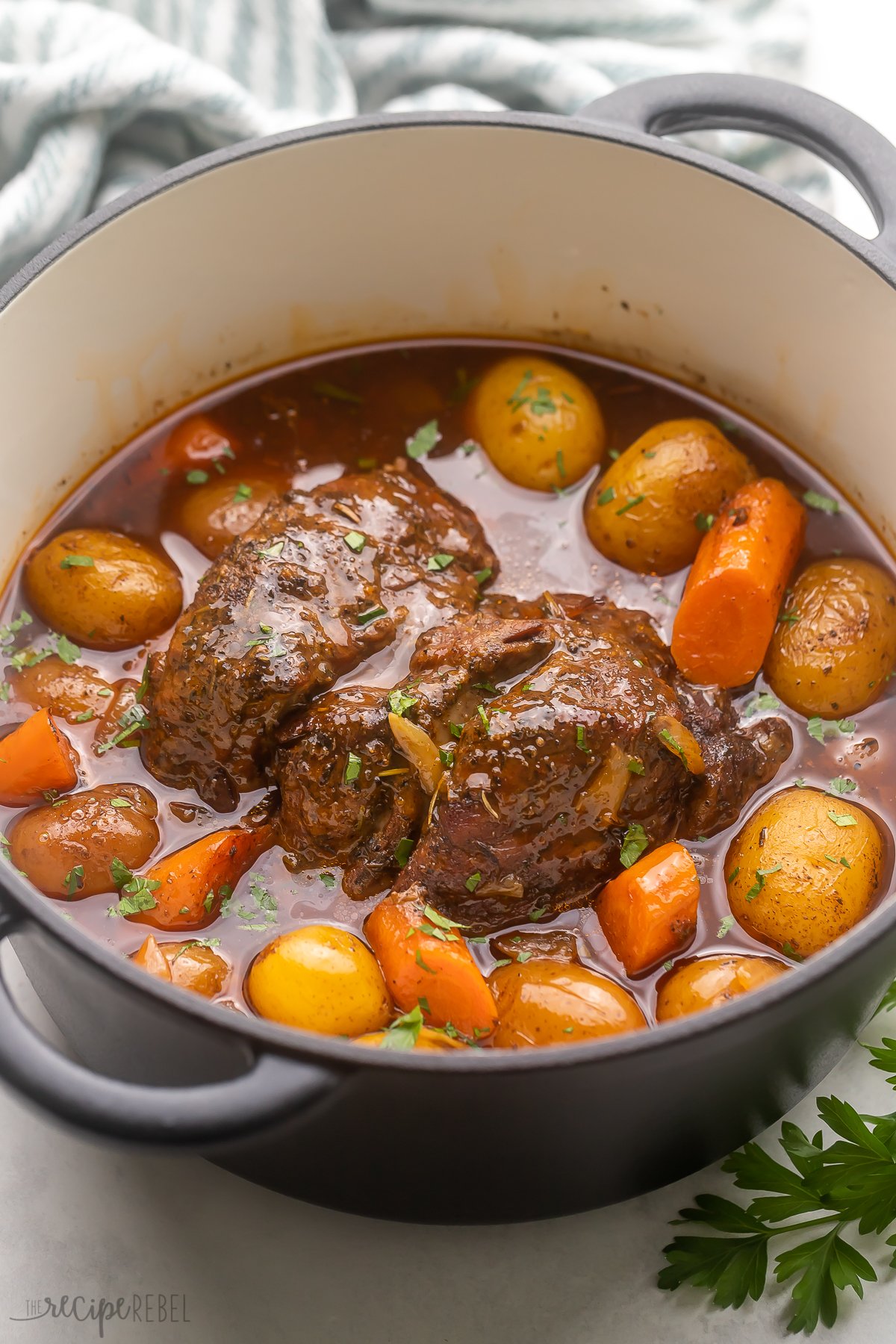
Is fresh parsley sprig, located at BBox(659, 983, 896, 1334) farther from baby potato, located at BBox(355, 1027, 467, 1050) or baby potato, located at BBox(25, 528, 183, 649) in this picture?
baby potato, located at BBox(25, 528, 183, 649)

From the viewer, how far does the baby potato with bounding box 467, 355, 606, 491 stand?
8.79ft

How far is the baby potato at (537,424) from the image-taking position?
2.68 meters

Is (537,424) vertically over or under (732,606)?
over

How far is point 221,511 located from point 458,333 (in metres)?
0.72

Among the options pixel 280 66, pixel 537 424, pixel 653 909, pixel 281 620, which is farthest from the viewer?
pixel 280 66

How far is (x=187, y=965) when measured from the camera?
208 centimetres

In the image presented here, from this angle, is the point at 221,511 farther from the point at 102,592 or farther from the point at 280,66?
the point at 280,66

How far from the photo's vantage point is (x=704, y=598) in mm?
2441

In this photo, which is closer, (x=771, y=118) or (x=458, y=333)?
(x=771, y=118)

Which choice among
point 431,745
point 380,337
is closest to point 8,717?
point 431,745

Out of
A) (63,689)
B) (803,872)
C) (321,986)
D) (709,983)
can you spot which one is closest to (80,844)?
(63,689)

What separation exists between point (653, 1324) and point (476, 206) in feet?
6.69

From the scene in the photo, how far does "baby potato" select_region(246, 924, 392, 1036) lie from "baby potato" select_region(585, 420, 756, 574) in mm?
948

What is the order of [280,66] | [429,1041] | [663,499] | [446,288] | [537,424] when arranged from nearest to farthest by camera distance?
[429,1041], [663,499], [537,424], [446,288], [280,66]
